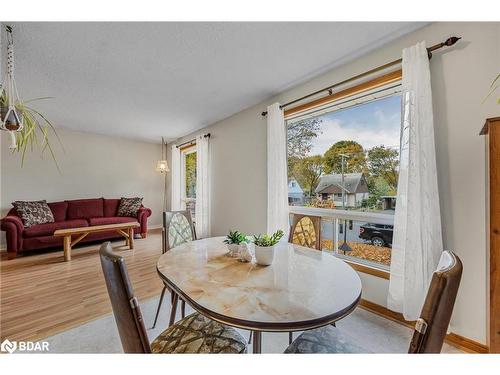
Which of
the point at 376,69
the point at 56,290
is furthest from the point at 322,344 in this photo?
the point at 56,290

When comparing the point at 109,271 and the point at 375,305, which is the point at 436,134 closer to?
the point at 375,305

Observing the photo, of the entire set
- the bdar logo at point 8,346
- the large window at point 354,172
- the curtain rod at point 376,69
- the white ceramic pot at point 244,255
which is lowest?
the bdar logo at point 8,346

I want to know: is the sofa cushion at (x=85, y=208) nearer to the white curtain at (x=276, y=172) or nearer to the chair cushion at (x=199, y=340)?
the white curtain at (x=276, y=172)

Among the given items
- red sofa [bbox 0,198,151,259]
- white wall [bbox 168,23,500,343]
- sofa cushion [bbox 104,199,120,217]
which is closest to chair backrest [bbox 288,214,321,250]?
white wall [bbox 168,23,500,343]

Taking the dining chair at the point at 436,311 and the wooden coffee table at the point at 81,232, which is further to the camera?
the wooden coffee table at the point at 81,232

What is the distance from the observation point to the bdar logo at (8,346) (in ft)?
4.98

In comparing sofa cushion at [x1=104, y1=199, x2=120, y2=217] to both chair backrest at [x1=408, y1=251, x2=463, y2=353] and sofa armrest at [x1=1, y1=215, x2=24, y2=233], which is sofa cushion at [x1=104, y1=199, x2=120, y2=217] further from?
chair backrest at [x1=408, y1=251, x2=463, y2=353]

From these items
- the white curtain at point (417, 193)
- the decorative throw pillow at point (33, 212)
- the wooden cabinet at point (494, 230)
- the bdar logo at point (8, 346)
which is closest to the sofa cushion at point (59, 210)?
the decorative throw pillow at point (33, 212)

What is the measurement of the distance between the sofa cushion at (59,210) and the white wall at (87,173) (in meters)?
0.39

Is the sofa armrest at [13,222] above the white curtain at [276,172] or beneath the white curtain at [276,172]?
beneath

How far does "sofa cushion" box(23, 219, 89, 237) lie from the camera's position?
3.50m

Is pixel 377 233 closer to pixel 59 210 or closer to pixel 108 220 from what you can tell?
pixel 108 220

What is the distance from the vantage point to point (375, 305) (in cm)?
199
